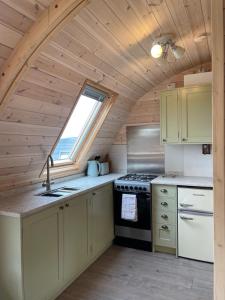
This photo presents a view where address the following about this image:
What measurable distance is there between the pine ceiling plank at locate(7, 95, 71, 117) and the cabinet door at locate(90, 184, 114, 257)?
1067 millimetres

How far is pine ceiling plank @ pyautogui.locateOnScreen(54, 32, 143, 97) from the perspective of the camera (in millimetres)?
1896

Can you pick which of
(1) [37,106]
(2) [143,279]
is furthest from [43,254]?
(1) [37,106]

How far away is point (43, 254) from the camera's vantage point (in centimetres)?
214

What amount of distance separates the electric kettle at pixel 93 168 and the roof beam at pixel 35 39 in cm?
215

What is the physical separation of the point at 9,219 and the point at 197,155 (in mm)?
2709

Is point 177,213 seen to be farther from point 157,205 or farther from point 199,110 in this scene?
point 199,110

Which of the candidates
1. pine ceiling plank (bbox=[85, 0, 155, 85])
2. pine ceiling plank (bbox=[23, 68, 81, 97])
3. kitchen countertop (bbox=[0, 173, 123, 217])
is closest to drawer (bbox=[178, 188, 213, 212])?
kitchen countertop (bbox=[0, 173, 123, 217])

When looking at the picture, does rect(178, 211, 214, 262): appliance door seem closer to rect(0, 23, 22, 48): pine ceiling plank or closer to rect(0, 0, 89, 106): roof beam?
rect(0, 0, 89, 106): roof beam

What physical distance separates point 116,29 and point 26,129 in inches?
47.6

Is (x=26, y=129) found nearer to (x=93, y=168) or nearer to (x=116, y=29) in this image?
(x=116, y=29)

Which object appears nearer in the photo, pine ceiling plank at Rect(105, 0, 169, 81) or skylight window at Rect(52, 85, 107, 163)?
pine ceiling plank at Rect(105, 0, 169, 81)

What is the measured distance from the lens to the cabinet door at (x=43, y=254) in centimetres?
197

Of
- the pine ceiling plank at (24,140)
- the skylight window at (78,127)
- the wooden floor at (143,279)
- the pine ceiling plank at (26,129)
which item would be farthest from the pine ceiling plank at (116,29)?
the wooden floor at (143,279)

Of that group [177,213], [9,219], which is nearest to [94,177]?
[177,213]
